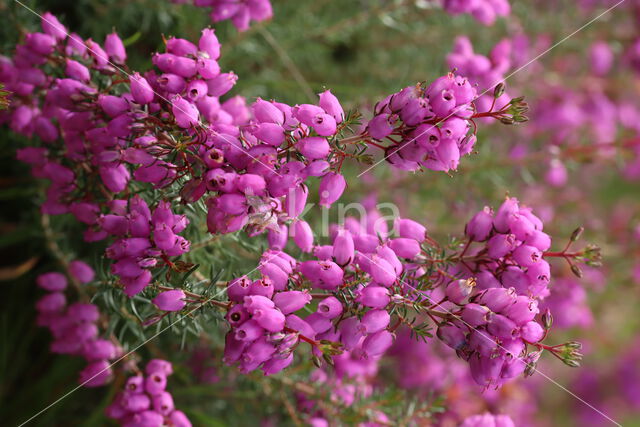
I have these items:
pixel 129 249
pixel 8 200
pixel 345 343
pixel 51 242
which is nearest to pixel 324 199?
pixel 345 343

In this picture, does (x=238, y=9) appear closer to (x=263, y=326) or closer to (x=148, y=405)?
(x=263, y=326)

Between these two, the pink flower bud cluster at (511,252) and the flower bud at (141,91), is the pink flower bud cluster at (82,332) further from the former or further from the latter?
the pink flower bud cluster at (511,252)

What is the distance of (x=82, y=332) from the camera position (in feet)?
5.66

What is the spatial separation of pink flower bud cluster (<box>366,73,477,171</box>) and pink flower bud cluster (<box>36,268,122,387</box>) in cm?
104

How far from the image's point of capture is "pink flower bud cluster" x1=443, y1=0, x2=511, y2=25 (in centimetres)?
225

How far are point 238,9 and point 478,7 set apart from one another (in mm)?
1017

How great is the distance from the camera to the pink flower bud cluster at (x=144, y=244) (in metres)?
1.33

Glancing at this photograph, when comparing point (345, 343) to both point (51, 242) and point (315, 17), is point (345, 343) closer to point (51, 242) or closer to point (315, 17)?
point (51, 242)

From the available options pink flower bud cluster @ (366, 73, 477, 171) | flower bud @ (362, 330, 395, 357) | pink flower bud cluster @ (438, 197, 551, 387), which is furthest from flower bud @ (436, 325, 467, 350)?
pink flower bud cluster @ (366, 73, 477, 171)

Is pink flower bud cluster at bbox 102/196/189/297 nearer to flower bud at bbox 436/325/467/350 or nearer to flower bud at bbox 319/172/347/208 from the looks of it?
flower bud at bbox 319/172/347/208

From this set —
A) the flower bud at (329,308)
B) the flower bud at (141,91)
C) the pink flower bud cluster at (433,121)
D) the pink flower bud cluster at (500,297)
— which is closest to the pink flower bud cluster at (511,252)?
the pink flower bud cluster at (500,297)

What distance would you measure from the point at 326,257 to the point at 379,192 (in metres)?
1.46

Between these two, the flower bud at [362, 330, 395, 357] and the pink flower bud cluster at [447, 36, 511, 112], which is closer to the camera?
the flower bud at [362, 330, 395, 357]

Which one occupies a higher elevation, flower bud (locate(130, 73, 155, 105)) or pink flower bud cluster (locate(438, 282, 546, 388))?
flower bud (locate(130, 73, 155, 105))
